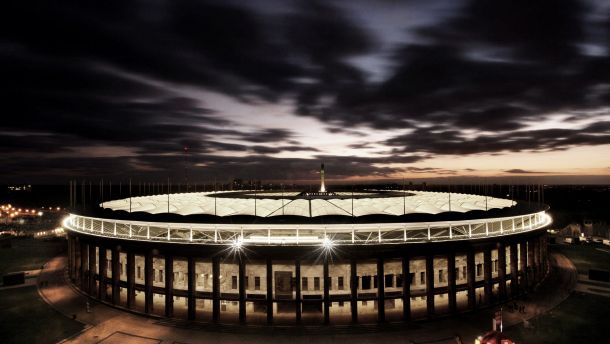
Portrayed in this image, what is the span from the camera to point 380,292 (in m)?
39.4

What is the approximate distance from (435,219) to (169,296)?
1272 inches

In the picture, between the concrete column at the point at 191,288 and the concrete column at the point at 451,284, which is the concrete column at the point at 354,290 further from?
the concrete column at the point at 191,288

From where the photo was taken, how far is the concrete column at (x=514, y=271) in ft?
153

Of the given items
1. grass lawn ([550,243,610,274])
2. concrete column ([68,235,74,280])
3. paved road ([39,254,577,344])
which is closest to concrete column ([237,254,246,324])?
paved road ([39,254,577,344])

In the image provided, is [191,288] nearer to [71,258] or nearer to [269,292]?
[269,292]

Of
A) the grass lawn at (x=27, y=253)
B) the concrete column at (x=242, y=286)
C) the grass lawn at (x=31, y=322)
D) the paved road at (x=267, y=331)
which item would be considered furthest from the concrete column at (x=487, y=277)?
the grass lawn at (x=27, y=253)

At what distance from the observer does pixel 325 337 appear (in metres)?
35.8

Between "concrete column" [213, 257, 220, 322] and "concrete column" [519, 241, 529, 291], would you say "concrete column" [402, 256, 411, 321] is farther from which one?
"concrete column" [213, 257, 220, 322]

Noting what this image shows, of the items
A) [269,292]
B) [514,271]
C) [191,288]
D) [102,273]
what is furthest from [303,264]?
[514,271]

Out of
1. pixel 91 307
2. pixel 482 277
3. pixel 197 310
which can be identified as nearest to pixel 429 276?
pixel 482 277

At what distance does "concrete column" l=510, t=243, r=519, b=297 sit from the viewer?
46.6m

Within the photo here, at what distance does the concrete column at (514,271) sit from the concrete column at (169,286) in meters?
42.4

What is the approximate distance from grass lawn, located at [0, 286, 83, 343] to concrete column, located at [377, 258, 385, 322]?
3171 centimetres

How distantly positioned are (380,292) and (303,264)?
895 centimetres
